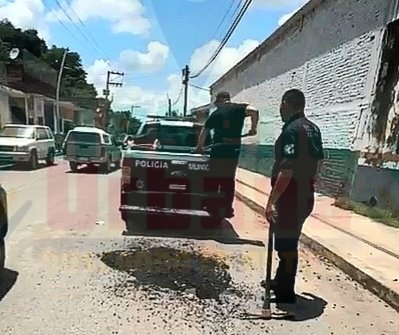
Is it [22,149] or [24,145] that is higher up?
[24,145]

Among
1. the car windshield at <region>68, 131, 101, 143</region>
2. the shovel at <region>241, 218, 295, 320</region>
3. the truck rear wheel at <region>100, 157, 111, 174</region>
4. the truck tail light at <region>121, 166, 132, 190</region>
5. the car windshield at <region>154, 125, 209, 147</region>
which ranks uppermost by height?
the car windshield at <region>154, 125, 209, 147</region>

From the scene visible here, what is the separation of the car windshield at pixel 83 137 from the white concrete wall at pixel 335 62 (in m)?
7.95

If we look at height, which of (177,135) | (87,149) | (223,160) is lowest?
(87,149)

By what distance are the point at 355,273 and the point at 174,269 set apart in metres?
2.32

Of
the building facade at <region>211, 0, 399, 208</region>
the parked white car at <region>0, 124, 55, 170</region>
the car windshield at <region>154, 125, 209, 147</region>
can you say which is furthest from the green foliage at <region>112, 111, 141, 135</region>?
the building facade at <region>211, 0, 399, 208</region>

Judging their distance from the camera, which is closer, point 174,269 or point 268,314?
point 268,314

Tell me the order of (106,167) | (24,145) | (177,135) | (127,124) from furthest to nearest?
1. (106,167)
2. (127,124)
3. (24,145)
4. (177,135)

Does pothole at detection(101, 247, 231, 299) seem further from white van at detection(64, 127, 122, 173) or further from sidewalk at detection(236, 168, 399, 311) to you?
white van at detection(64, 127, 122, 173)

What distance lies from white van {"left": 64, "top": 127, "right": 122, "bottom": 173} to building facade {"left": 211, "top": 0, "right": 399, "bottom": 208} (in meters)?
8.51

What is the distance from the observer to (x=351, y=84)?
45.5 feet

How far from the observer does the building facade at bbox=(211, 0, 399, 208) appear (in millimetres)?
11445

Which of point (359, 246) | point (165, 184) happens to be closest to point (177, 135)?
point (165, 184)

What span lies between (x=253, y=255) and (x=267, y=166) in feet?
49.7

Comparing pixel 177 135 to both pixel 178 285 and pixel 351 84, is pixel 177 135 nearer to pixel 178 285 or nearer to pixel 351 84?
pixel 351 84
